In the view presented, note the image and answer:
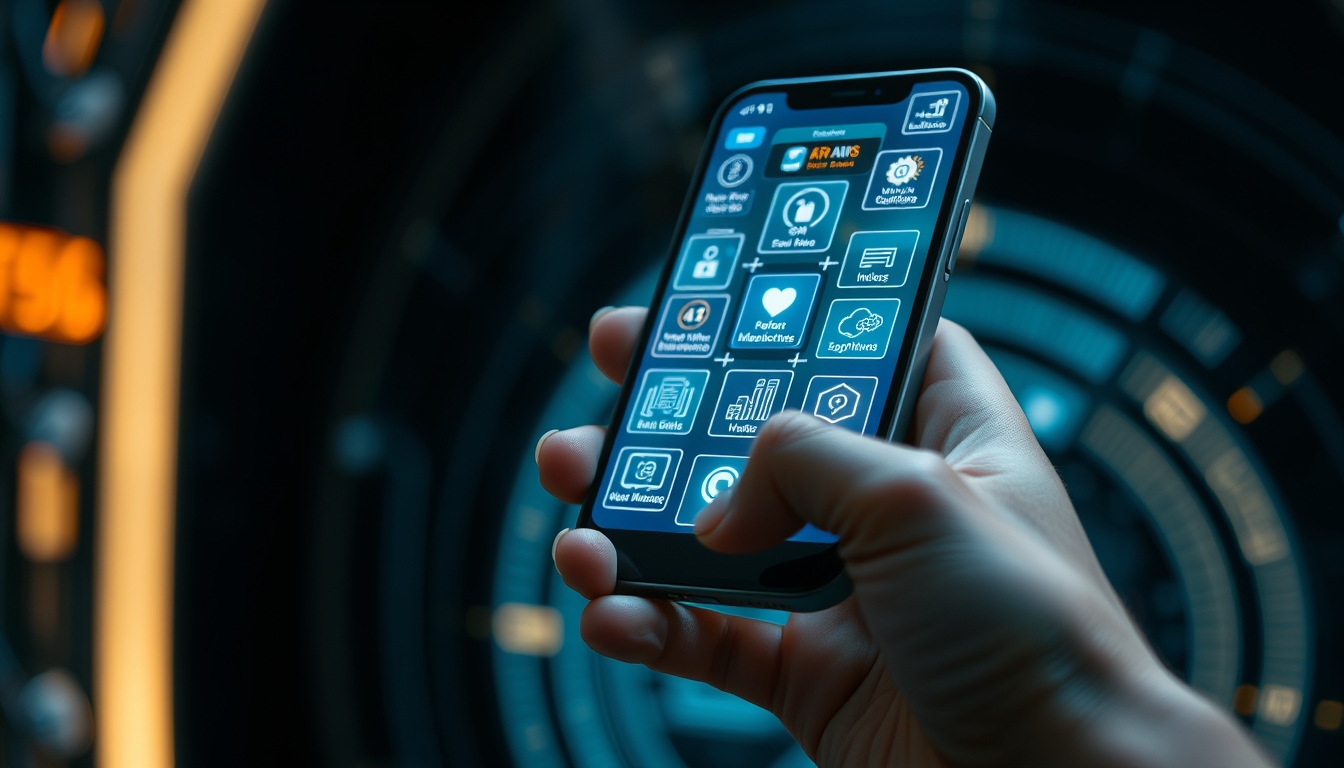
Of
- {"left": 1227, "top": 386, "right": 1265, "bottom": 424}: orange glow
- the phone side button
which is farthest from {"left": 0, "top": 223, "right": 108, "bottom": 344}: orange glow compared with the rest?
{"left": 1227, "top": 386, "right": 1265, "bottom": 424}: orange glow

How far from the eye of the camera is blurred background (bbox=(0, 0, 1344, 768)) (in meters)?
0.62

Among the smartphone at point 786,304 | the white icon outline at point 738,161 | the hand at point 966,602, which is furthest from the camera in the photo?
the white icon outline at point 738,161

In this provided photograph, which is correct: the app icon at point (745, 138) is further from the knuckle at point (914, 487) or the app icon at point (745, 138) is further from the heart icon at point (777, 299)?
the knuckle at point (914, 487)

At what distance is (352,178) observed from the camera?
88 cm

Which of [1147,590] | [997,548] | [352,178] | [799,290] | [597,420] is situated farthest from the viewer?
[352,178]

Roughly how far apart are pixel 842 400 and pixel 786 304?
0.07m

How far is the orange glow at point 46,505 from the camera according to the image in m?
0.81

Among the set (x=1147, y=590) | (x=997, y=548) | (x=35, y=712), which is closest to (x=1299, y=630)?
(x=1147, y=590)

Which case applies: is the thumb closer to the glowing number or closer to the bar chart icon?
the bar chart icon

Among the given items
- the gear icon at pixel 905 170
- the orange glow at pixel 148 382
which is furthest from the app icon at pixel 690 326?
the orange glow at pixel 148 382

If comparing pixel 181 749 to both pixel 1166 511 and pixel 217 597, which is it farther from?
pixel 1166 511

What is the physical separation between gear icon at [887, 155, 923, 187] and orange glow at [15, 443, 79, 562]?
68 centimetres

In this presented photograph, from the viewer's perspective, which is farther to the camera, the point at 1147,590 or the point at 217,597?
the point at 217,597

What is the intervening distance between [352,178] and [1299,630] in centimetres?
77
